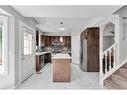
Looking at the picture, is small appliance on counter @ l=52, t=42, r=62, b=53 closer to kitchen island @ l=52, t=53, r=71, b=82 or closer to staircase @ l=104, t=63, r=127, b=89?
kitchen island @ l=52, t=53, r=71, b=82

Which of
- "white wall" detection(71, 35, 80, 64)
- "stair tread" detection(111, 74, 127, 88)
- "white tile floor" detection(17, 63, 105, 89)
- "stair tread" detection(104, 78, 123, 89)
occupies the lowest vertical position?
"white tile floor" detection(17, 63, 105, 89)

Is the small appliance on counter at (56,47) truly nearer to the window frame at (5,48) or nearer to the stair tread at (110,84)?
the stair tread at (110,84)

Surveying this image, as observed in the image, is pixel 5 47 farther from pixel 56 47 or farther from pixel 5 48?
pixel 56 47

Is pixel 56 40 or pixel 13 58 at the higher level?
pixel 56 40

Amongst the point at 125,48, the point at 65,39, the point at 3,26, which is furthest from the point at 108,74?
the point at 65,39

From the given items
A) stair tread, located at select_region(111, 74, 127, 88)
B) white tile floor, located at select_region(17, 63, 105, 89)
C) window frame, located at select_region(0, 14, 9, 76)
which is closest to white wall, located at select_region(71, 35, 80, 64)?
white tile floor, located at select_region(17, 63, 105, 89)

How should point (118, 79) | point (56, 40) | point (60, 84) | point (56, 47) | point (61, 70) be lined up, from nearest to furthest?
point (118, 79), point (60, 84), point (61, 70), point (56, 47), point (56, 40)

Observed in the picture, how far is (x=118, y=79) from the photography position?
469cm

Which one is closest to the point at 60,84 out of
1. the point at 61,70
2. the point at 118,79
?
the point at 61,70

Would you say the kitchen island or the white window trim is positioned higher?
the white window trim

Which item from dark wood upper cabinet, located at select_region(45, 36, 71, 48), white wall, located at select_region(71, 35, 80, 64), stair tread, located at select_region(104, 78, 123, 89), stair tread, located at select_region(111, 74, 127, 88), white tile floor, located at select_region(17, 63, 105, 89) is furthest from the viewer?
dark wood upper cabinet, located at select_region(45, 36, 71, 48)

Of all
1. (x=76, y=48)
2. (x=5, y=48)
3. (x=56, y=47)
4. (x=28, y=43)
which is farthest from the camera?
(x=56, y=47)

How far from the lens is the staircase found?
14.1 feet
